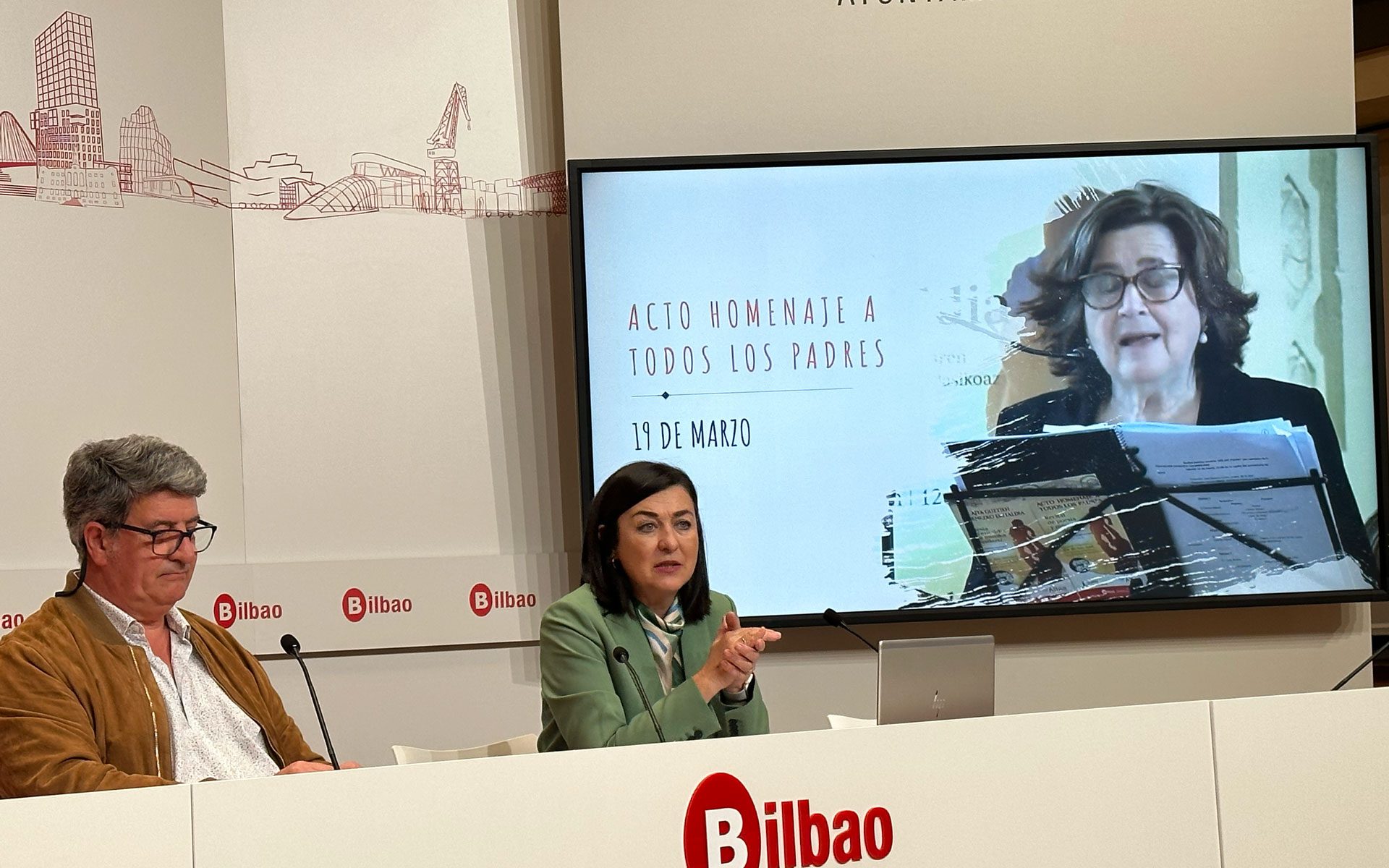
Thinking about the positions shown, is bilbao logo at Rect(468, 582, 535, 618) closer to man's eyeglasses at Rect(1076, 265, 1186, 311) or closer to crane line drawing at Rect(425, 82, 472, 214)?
crane line drawing at Rect(425, 82, 472, 214)

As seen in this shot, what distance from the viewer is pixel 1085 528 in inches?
140

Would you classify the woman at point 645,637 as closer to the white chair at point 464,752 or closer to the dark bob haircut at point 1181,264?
the white chair at point 464,752

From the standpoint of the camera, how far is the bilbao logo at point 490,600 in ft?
11.5

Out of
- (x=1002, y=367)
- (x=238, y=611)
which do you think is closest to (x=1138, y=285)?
(x=1002, y=367)

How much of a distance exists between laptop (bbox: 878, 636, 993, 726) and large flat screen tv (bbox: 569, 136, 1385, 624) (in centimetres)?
141

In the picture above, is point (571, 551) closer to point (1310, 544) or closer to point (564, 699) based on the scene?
point (564, 699)

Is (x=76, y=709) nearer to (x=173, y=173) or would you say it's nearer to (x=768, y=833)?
(x=768, y=833)

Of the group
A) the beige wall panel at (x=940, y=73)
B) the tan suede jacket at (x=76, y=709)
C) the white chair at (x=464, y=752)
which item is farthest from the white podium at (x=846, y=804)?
the beige wall panel at (x=940, y=73)

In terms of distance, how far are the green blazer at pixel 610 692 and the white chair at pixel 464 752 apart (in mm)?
187

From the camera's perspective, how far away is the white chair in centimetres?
254

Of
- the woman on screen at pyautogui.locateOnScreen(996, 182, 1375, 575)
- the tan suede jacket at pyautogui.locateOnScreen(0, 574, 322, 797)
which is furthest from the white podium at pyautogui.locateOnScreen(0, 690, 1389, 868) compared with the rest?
the woman on screen at pyautogui.locateOnScreen(996, 182, 1375, 575)

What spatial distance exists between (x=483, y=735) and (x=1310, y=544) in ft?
7.58

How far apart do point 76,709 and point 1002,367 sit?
2461mm

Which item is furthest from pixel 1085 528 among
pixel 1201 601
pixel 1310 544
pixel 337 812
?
pixel 337 812
